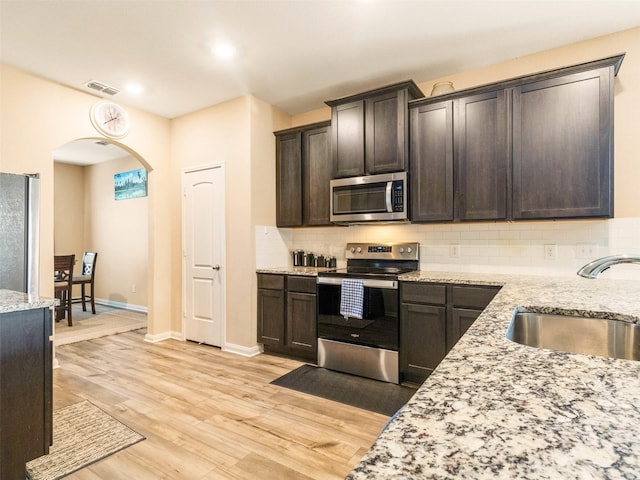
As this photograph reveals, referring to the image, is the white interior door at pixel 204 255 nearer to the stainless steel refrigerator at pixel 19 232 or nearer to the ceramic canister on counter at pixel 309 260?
the ceramic canister on counter at pixel 309 260

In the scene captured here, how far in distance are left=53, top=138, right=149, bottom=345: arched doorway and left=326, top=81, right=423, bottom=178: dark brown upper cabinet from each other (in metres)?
3.77

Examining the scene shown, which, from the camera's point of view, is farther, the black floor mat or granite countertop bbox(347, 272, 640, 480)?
the black floor mat

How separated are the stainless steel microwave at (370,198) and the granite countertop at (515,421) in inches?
91.5

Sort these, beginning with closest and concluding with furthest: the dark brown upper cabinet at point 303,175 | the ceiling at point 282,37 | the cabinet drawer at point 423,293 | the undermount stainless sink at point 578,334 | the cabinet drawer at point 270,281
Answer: the undermount stainless sink at point 578,334
the ceiling at point 282,37
the cabinet drawer at point 423,293
the cabinet drawer at point 270,281
the dark brown upper cabinet at point 303,175

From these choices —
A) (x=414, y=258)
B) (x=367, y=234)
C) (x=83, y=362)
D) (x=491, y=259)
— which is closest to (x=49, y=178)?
(x=83, y=362)

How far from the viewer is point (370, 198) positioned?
10.6 feet

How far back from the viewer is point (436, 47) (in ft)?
9.19

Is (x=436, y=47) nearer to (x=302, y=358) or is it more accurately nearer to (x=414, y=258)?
(x=414, y=258)

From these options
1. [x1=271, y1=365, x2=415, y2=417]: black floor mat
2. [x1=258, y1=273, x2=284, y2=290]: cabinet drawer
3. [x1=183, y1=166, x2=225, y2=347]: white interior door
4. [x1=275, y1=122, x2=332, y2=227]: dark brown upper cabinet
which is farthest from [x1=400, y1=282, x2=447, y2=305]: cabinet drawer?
[x1=183, y1=166, x2=225, y2=347]: white interior door

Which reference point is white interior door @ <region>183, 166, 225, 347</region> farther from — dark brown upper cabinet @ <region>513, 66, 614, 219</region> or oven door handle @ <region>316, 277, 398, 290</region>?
dark brown upper cabinet @ <region>513, 66, 614, 219</region>

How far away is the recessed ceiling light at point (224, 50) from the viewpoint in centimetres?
276

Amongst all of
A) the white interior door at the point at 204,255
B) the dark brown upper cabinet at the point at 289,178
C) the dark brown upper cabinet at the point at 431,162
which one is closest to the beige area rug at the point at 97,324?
the white interior door at the point at 204,255

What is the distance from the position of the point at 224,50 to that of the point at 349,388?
2.96 meters

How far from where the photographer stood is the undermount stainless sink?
1088mm
